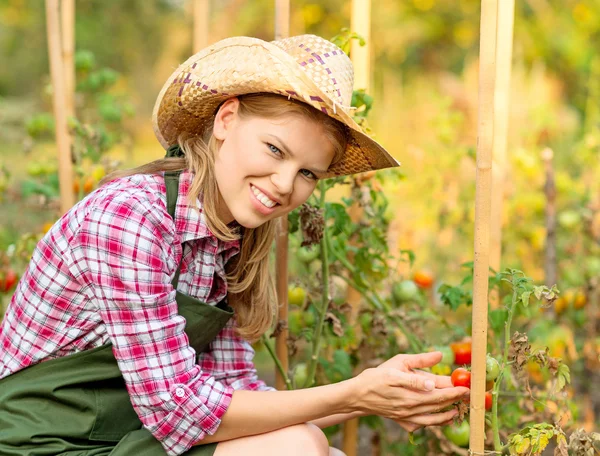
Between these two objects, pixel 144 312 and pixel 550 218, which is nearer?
pixel 144 312

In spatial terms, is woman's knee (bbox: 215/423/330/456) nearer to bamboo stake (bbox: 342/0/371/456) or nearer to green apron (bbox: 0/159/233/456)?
green apron (bbox: 0/159/233/456)

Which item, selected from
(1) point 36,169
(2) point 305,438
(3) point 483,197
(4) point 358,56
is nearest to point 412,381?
(2) point 305,438

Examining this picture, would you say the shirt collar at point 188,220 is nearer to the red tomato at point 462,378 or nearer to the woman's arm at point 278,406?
the woman's arm at point 278,406

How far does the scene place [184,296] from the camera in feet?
4.57

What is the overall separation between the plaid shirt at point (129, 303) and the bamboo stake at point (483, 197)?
1.42ft

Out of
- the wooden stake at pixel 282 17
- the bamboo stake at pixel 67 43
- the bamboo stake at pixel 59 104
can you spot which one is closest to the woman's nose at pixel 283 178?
the wooden stake at pixel 282 17

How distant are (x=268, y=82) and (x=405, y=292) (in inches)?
31.4

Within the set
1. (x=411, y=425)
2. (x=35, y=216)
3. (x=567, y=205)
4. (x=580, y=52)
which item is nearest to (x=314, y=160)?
(x=411, y=425)

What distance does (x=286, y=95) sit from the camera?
1.30 meters

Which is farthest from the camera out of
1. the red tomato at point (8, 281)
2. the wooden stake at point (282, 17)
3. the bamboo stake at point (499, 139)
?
the red tomato at point (8, 281)

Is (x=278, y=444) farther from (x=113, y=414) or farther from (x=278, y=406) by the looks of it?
(x=113, y=414)

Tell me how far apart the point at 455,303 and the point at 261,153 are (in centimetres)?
55

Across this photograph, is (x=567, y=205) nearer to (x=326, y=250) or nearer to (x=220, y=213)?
(x=326, y=250)

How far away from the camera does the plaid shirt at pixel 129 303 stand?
1286 mm
